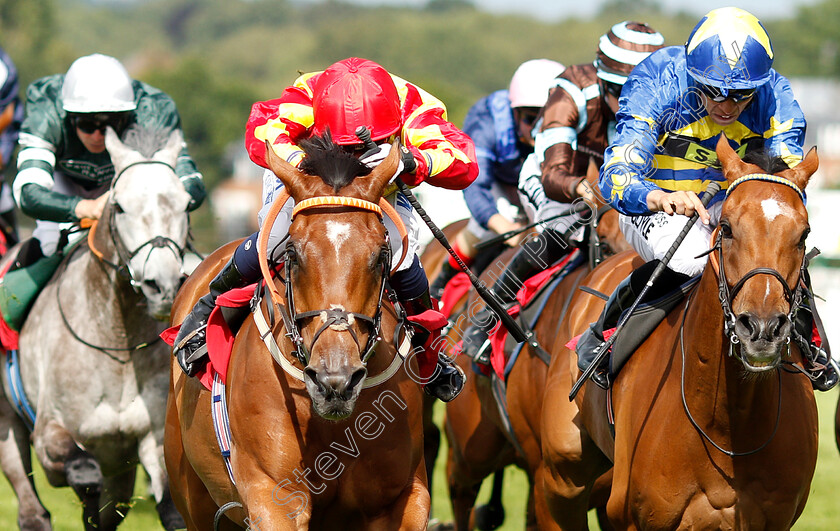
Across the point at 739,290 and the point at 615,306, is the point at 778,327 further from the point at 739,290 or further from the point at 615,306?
the point at 615,306

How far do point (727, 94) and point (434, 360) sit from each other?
1.57 m

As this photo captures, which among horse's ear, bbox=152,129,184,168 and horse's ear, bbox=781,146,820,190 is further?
horse's ear, bbox=152,129,184,168

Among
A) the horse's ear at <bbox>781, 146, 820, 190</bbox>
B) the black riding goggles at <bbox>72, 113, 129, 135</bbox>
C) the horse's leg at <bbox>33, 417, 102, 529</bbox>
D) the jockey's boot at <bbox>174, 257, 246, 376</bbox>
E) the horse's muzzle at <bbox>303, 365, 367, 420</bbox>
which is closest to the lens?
the horse's muzzle at <bbox>303, 365, 367, 420</bbox>

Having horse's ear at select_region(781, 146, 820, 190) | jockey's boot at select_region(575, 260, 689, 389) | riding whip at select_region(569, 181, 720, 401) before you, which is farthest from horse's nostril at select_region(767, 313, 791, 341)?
jockey's boot at select_region(575, 260, 689, 389)

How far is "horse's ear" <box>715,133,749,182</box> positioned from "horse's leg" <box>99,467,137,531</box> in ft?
12.7

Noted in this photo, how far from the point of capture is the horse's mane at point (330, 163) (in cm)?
376

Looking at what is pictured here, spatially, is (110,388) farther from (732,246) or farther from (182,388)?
(732,246)

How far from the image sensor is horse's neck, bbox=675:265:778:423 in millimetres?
4035

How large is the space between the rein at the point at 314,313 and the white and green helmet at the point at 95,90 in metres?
2.69

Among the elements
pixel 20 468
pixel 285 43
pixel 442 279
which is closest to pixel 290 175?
pixel 20 468

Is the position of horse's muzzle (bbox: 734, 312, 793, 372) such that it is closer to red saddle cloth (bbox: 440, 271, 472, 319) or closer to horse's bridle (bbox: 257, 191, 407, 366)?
horse's bridle (bbox: 257, 191, 407, 366)

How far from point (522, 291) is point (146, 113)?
8.04ft

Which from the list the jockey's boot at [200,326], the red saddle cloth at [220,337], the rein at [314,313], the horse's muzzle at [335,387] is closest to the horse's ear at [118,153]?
the jockey's boot at [200,326]

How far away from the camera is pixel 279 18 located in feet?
554
